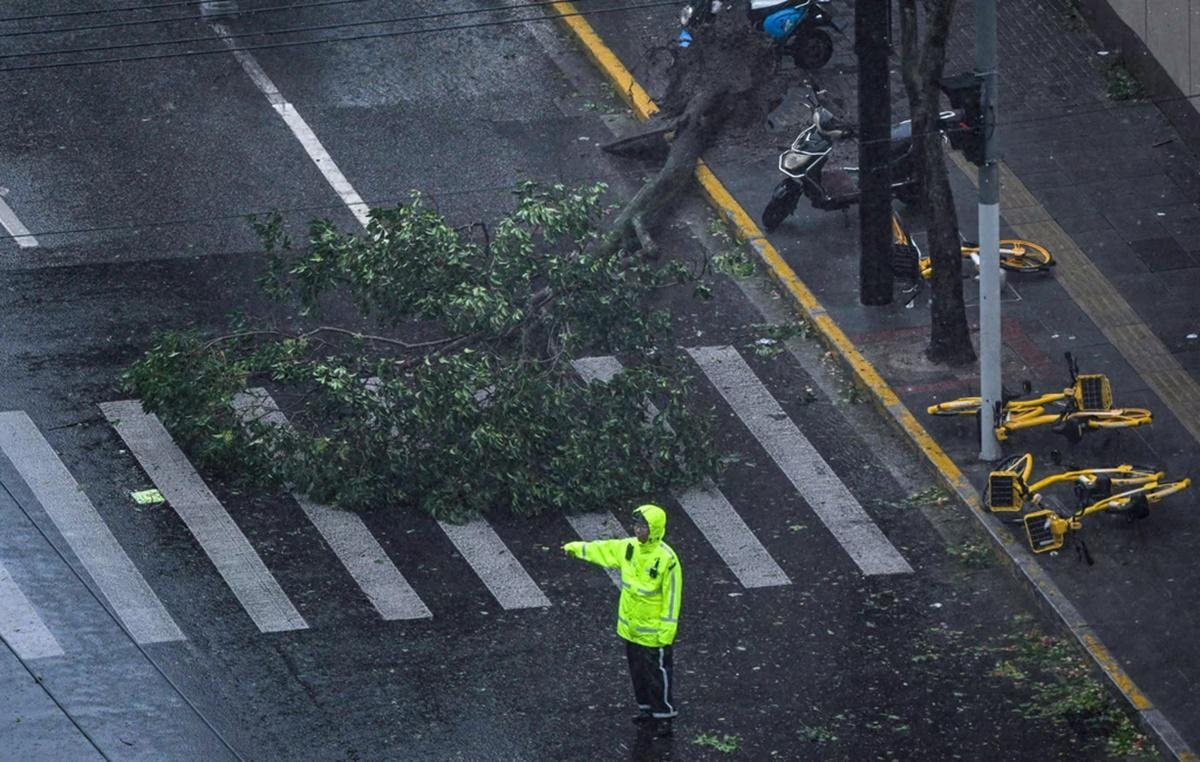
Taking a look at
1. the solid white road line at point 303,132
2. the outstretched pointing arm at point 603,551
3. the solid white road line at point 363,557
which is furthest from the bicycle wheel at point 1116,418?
the solid white road line at point 303,132

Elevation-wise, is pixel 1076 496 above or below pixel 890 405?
below

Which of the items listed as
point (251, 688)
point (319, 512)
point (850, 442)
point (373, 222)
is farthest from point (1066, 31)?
point (251, 688)

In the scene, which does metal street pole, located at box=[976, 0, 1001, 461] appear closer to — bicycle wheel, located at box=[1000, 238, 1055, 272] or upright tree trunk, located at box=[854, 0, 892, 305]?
upright tree trunk, located at box=[854, 0, 892, 305]

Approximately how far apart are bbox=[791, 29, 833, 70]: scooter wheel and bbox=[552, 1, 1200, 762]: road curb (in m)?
1.69

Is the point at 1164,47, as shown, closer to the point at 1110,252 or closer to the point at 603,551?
the point at 1110,252

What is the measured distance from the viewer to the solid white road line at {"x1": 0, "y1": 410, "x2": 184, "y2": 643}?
15602mm

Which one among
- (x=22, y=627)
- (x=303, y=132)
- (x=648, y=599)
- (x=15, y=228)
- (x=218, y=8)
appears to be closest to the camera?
(x=648, y=599)

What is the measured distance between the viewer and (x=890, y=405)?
61.2 feet

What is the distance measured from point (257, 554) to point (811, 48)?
10.1 meters

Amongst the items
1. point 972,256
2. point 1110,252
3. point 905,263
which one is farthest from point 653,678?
point 1110,252

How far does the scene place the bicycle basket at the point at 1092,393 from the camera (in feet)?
57.7

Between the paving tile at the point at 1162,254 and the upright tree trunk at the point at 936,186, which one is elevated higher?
the upright tree trunk at the point at 936,186

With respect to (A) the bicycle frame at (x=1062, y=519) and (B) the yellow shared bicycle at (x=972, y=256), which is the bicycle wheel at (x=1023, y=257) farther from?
(A) the bicycle frame at (x=1062, y=519)

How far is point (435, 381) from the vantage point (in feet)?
55.5
